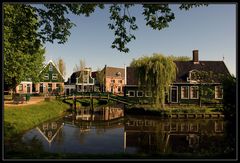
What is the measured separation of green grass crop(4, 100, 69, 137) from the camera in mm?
14953

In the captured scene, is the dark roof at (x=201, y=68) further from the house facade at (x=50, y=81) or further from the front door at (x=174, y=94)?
the house facade at (x=50, y=81)

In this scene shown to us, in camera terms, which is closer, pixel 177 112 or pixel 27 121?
pixel 27 121

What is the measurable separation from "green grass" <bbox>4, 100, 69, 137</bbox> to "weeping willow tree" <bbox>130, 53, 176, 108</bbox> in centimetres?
1090

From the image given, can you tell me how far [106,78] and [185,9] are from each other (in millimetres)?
50888

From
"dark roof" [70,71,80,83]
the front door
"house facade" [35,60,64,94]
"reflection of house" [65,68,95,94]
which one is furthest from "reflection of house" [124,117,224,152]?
"dark roof" [70,71,80,83]

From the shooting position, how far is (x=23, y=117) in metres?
17.8

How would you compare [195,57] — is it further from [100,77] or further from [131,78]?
[100,77]

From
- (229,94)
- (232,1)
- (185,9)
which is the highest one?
(185,9)

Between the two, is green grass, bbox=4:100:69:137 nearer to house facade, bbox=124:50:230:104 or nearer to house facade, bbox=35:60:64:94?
house facade, bbox=124:50:230:104

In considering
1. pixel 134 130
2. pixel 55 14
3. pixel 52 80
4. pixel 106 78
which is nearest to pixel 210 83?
pixel 134 130

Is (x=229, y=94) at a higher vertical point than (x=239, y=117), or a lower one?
higher

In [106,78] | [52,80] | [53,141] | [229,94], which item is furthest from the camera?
[106,78]

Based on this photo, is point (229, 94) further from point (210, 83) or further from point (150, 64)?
point (210, 83)

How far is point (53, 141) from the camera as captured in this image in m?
13.8
